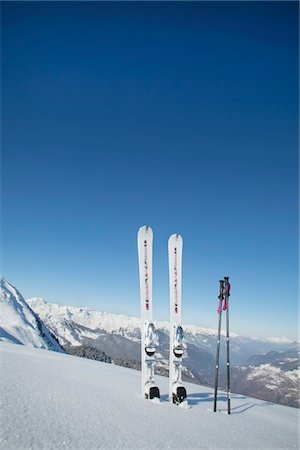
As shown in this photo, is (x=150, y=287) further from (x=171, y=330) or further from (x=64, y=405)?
(x=64, y=405)

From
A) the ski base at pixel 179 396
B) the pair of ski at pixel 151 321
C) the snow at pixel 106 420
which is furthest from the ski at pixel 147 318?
the ski base at pixel 179 396

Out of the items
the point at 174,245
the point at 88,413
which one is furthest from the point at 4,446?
the point at 174,245

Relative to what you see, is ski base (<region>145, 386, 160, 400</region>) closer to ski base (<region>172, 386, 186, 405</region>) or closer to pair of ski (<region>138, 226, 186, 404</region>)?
pair of ski (<region>138, 226, 186, 404</region>)

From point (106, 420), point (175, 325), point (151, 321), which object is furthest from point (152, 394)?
point (106, 420)

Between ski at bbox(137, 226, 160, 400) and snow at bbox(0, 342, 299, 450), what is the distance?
1.49ft

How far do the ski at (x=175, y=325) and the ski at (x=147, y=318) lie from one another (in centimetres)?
69

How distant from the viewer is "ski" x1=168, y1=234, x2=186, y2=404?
9523 millimetres

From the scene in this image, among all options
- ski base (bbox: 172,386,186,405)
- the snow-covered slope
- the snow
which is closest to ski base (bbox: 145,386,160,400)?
the snow

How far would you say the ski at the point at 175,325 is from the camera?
9523 millimetres

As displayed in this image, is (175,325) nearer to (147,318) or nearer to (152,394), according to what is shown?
(147,318)

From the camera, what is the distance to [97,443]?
15.8 feet

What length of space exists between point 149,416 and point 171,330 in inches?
154

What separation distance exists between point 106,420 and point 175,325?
502 centimetres

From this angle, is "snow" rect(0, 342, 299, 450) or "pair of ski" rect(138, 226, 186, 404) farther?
"pair of ski" rect(138, 226, 186, 404)
